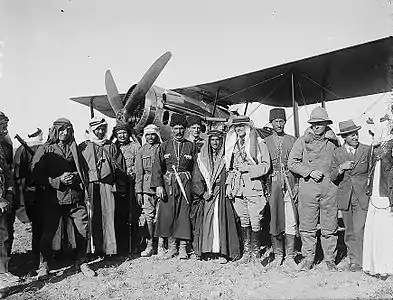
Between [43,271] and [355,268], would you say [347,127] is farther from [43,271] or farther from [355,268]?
[43,271]

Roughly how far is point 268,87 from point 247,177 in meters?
4.95

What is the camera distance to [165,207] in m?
5.94

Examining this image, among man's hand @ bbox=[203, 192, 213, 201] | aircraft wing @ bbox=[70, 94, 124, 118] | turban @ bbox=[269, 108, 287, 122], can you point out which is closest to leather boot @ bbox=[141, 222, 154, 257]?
man's hand @ bbox=[203, 192, 213, 201]

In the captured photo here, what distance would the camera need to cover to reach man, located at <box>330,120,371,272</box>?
4793mm

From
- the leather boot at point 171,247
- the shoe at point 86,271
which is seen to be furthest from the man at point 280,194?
the shoe at point 86,271


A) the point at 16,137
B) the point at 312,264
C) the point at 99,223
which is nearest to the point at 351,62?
the point at 312,264

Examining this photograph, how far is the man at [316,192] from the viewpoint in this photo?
4953 mm

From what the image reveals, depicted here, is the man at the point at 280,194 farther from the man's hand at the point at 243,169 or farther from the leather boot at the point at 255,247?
the man's hand at the point at 243,169

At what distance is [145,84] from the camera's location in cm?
806

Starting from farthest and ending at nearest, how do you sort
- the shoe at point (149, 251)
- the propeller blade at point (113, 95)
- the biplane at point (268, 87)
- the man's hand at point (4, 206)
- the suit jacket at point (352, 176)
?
the propeller blade at point (113, 95)
the biplane at point (268, 87)
the shoe at point (149, 251)
the suit jacket at point (352, 176)
the man's hand at point (4, 206)

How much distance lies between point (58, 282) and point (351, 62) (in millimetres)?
6728

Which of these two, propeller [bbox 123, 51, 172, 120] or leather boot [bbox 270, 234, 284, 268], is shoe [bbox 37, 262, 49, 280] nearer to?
leather boot [bbox 270, 234, 284, 268]

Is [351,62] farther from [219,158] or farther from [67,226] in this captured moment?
[67,226]

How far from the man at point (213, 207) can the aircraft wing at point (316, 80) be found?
10.9 feet
